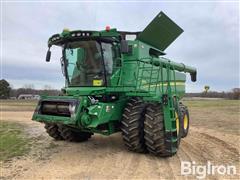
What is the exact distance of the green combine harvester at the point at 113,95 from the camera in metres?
7.24

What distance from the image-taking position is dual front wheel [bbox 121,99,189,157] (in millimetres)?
7215

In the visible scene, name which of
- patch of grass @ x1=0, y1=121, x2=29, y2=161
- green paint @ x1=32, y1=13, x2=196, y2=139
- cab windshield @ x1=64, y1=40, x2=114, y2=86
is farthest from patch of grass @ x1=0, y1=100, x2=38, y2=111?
cab windshield @ x1=64, y1=40, x2=114, y2=86

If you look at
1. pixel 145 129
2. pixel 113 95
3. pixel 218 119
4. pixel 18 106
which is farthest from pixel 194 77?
pixel 18 106

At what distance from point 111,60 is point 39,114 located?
7.91ft

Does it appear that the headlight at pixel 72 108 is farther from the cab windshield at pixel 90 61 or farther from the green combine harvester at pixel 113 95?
the cab windshield at pixel 90 61

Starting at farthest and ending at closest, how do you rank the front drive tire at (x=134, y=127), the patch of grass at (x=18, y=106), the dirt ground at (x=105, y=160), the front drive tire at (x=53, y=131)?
1. the patch of grass at (x=18, y=106)
2. the front drive tire at (x=53, y=131)
3. the front drive tire at (x=134, y=127)
4. the dirt ground at (x=105, y=160)

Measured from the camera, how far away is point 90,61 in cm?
813

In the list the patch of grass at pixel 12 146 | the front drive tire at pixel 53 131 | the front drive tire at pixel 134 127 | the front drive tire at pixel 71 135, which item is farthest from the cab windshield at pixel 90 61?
the patch of grass at pixel 12 146

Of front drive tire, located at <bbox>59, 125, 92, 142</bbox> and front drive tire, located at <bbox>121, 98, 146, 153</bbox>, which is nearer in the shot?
front drive tire, located at <bbox>121, 98, 146, 153</bbox>

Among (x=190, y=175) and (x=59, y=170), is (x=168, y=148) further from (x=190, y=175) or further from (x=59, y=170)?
(x=59, y=170)

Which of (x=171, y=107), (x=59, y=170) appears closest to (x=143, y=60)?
(x=171, y=107)

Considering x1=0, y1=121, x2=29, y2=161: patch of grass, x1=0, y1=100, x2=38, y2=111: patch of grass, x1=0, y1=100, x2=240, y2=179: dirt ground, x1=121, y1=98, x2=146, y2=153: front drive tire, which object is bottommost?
x1=0, y1=100, x2=240, y2=179: dirt ground

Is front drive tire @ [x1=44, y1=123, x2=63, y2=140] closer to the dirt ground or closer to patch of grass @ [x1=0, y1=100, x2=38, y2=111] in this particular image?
the dirt ground

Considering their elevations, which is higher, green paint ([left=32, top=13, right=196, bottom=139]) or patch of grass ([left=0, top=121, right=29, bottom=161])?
green paint ([left=32, top=13, right=196, bottom=139])
